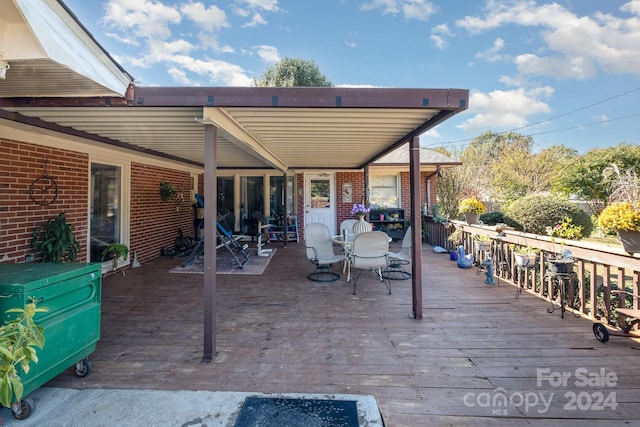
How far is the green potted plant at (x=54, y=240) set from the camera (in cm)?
373

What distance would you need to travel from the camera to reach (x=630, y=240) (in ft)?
9.13

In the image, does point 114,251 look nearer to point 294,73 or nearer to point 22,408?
point 22,408

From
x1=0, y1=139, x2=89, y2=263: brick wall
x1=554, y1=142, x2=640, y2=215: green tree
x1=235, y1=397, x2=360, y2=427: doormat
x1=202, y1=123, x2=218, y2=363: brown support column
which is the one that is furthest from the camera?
x1=554, y1=142, x2=640, y2=215: green tree

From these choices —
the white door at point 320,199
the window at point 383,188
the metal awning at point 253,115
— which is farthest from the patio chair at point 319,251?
the window at point 383,188

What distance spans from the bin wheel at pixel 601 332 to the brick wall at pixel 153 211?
703 centimetres

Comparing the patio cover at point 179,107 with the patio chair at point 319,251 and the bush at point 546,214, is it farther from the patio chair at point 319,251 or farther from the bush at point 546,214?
the bush at point 546,214

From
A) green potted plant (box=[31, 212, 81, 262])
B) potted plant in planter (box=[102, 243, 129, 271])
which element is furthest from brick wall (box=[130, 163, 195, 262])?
green potted plant (box=[31, 212, 81, 262])

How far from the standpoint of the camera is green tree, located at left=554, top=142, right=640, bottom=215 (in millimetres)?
12250

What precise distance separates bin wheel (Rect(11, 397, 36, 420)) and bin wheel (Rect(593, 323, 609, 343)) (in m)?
4.44

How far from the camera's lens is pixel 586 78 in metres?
19.2

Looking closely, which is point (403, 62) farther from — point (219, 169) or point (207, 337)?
point (207, 337)

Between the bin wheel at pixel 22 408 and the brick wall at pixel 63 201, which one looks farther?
the brick wall at pixel 63 201

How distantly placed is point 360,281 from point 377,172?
541 centimetres

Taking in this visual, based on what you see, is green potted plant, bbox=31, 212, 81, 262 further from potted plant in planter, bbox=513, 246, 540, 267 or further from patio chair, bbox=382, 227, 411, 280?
potted plant in planter, bbox=513, 246, 540, 267
